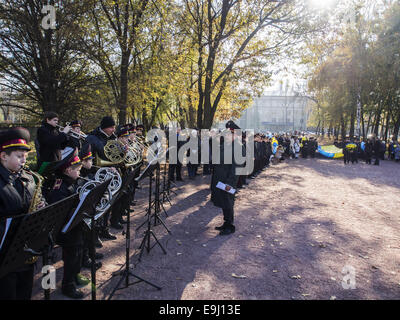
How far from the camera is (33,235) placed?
2.25 meters

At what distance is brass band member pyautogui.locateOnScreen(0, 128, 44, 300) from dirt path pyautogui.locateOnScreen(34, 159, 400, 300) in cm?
124

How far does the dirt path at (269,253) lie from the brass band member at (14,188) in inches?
48.9

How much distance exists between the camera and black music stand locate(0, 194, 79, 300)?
80.2 inches

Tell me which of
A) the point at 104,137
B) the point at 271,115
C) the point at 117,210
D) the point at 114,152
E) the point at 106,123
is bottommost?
the point at 117,210

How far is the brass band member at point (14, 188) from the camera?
266cm

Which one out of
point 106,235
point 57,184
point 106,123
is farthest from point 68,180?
point 106,235

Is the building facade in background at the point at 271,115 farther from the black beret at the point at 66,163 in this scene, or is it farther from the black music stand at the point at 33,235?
the black music stand at the point at 33,235

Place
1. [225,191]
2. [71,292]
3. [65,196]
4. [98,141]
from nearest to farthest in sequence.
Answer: [65,196] < [71,292] < [98,141] < [225,191]

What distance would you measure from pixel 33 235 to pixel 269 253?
457 cm

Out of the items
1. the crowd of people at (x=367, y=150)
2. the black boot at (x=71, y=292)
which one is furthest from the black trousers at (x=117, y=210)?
the crowd of people at (x=367, y=150)

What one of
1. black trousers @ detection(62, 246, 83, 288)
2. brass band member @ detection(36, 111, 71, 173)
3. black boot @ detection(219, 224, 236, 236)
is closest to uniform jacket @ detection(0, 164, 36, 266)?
black trousers @ detection(62, 246, 83, 288)

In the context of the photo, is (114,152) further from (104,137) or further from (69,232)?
(69,232)
